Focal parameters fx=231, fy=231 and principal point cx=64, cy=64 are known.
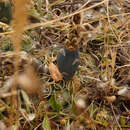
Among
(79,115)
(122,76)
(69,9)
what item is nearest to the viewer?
(79,115)

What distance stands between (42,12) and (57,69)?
39 centimetres

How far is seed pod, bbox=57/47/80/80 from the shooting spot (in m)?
0.94

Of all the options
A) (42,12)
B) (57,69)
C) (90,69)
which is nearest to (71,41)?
(57,69)

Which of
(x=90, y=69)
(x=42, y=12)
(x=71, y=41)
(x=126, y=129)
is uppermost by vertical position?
(x=42, y=12)

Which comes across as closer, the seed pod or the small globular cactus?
the small globular cactus

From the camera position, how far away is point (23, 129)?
90 centimetres

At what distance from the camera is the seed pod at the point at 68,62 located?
3.08 ft

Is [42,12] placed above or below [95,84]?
above

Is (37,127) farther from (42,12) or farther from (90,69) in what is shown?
(42,12)

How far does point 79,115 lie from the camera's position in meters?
0.99

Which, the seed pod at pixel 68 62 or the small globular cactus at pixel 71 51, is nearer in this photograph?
the small globular cactus at pixel 71 51

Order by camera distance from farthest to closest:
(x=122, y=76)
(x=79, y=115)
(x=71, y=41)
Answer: (x=122, y=76) < (x=79, y=115) < (x=71, y=41)

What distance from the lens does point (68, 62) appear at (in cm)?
97

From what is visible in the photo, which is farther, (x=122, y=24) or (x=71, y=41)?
(x=122, y=24)
